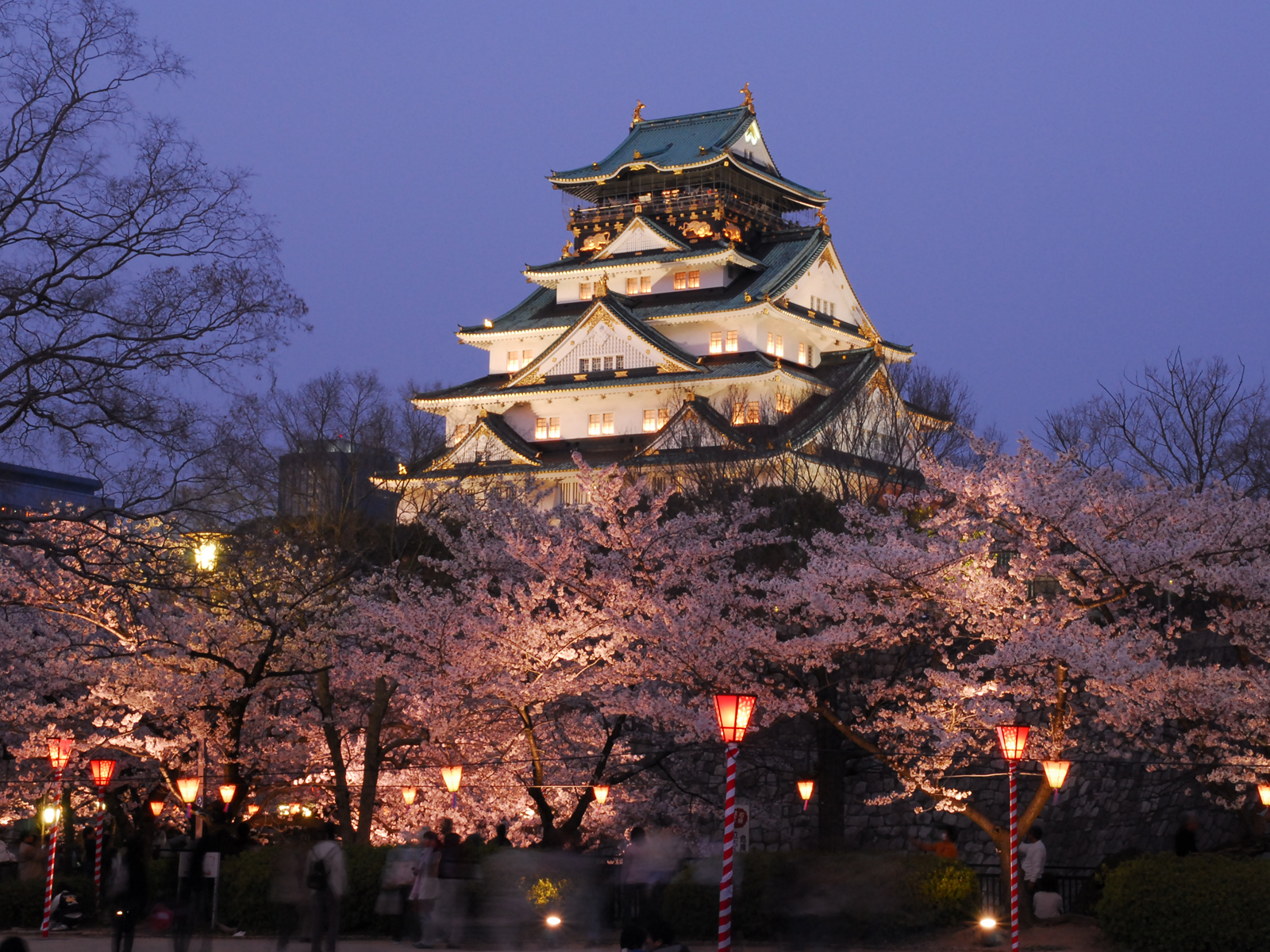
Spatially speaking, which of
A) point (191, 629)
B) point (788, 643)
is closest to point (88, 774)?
point (191, 629)

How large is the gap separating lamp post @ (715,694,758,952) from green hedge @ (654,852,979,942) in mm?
993

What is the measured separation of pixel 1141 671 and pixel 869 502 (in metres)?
17.0

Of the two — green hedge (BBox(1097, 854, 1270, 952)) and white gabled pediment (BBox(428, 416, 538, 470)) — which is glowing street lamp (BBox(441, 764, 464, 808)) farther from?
white gabled pediment (BBox(428, 416, 538, 470))

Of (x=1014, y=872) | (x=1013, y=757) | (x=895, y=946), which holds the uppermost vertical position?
(x=1013, y=757)

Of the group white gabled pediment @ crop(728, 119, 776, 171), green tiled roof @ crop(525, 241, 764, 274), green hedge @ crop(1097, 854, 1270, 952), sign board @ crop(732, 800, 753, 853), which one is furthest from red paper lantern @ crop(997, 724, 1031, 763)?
white gabled pediment @ crop(728, 119, 776, 171)

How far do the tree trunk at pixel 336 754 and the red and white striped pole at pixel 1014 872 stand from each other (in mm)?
10424

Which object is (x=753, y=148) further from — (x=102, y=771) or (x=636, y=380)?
(x=102, y=771)

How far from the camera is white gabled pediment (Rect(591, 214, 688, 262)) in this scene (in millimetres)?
63250

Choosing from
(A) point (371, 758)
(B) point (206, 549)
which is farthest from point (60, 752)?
A: (B) point (206, 549)

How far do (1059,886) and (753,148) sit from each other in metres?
50.2

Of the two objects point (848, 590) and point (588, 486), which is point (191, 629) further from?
point (848, 590)

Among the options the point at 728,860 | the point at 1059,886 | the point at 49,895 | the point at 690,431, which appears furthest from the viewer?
the point at 690,431

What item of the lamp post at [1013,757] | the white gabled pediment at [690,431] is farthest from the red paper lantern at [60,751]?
the white gabled pediment at [690,431]

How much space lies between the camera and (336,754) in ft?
81.9
